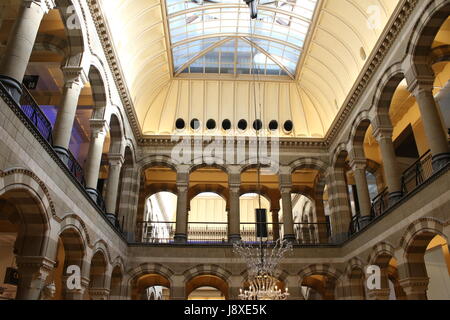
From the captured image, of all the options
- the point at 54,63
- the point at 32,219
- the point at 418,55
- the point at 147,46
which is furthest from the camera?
the point at 147,46

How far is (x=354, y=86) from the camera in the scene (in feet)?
43.7

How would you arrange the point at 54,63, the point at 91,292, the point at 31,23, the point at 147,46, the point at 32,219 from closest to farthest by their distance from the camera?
the point at 31,23 → the point at 32,219 → the point at 91,292 → the point at 54,63 → the point at 147,46

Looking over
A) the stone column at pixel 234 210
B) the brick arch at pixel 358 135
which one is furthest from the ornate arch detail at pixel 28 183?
the brick arch at pixel 358 135

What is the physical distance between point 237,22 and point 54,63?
23.4ft

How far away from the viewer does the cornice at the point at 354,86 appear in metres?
10.2

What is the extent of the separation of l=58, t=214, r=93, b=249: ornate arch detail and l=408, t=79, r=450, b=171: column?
831cm

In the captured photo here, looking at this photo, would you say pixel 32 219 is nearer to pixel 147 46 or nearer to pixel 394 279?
pixel 147 46

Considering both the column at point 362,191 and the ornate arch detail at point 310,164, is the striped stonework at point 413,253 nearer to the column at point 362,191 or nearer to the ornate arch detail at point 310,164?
the column at point 362,191

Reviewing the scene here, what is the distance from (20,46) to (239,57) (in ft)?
37.3

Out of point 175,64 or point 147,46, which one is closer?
point 147,46

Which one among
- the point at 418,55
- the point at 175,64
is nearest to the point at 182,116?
the point at 175,64
